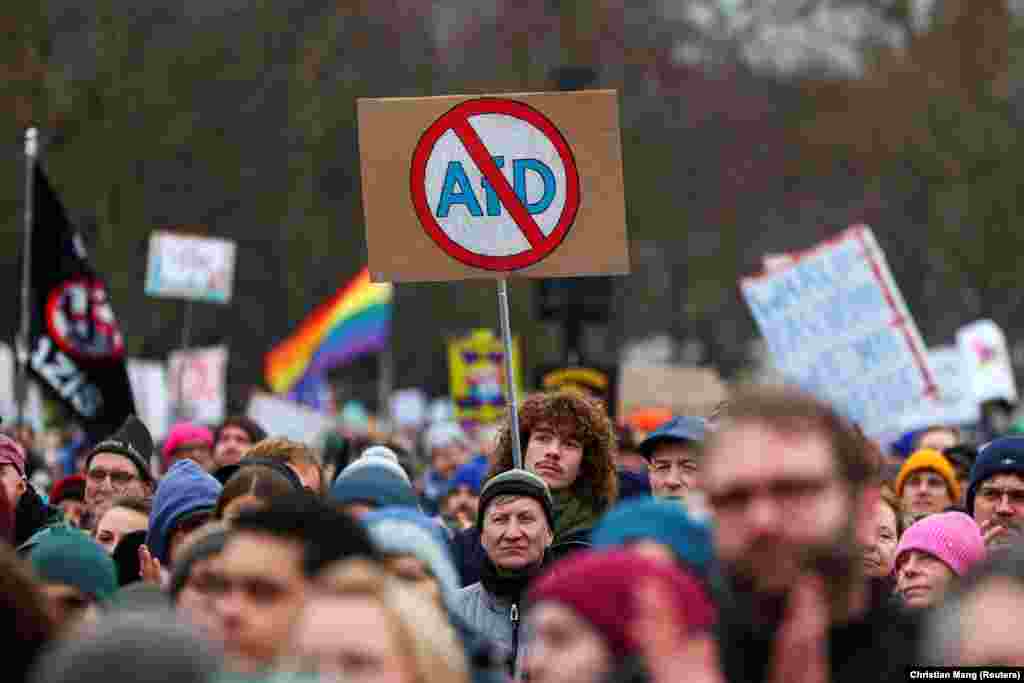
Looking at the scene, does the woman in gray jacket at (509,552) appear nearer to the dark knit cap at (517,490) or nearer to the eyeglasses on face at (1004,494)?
the dark knit cap at (517,490)

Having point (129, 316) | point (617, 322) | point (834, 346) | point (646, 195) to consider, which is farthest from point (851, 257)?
point (617, 322)

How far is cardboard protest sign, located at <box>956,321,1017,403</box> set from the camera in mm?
19094

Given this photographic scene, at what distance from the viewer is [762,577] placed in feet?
13.6

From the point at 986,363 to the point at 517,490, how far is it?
12261 mm

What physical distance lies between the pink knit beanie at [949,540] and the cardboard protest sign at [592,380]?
317 inches

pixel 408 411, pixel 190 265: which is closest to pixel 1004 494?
pixel 190 265

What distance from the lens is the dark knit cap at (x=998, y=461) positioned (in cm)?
835

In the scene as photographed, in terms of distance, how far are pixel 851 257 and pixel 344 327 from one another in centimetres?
1299

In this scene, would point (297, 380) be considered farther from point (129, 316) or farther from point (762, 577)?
point (762, 577)

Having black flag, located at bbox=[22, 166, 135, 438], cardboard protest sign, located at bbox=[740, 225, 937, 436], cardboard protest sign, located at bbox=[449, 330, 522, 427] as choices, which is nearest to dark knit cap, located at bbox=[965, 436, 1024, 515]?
black flag, located at bbox=[22, 166, 135, 438]

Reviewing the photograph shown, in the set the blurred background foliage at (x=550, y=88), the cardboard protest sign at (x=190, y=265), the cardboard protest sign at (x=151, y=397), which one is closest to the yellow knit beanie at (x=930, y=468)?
the cardboard protest sign at (x=190, y=265)

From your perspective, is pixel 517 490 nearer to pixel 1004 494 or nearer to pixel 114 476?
pixel 1004 494

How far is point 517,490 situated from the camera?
7.66m

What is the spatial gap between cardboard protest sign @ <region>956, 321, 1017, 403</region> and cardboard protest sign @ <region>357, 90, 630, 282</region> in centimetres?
1096
